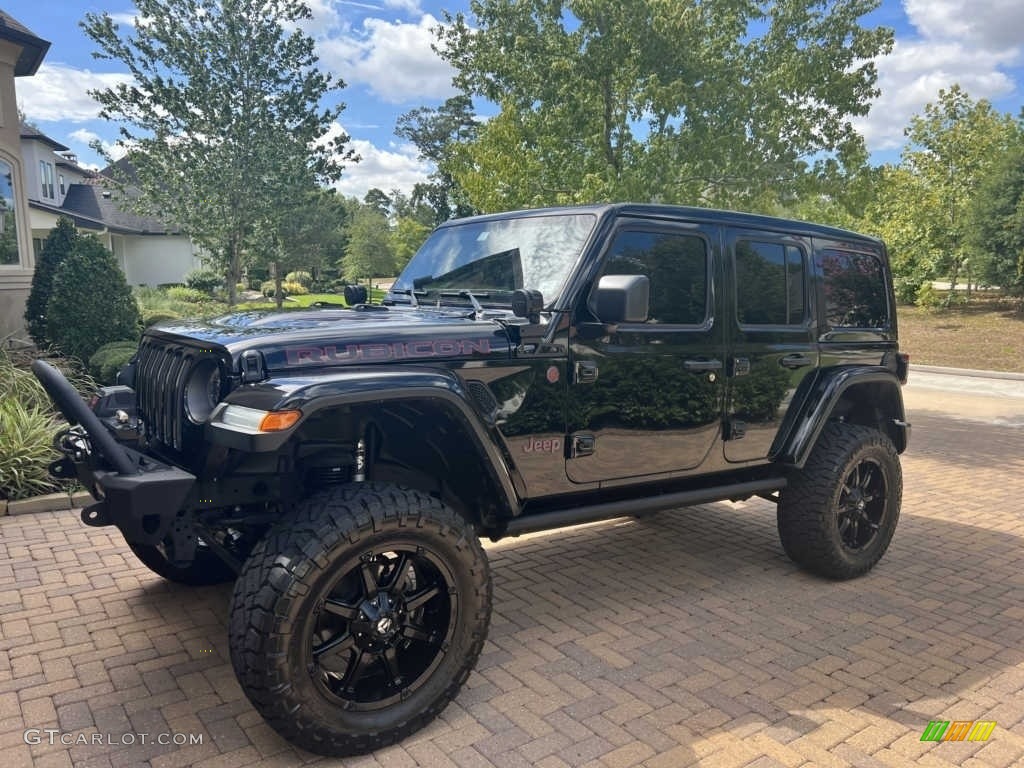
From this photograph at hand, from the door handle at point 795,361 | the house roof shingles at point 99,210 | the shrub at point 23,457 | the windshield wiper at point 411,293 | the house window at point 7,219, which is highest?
the house roof shingles at point 99,210

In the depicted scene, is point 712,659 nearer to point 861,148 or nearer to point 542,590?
point 542,590

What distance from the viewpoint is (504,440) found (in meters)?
3.21

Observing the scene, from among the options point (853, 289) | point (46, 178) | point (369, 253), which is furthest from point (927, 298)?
point (46, 178)

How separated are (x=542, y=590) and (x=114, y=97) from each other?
12.6m

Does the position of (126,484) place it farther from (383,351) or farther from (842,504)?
(842,504)

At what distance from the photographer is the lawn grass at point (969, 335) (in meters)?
17.1

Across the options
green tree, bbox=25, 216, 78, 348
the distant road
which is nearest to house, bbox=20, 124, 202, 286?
green tree, bbox=25, 216, 78, 348

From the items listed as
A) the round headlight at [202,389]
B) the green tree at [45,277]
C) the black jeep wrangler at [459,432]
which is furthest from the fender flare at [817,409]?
the green tree at [45,277]

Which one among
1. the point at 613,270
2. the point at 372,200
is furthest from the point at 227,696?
the point at 372,200

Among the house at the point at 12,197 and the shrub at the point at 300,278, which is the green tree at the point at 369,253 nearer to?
the shrub at the point at 300,278

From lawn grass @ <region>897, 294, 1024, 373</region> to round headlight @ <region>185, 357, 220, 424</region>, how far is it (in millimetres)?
16874

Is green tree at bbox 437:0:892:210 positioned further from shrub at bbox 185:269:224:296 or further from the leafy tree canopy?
shrub at bbox 185:269:224:296

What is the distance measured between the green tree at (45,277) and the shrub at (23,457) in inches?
164

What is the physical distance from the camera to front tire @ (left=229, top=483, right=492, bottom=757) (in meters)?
2.61
